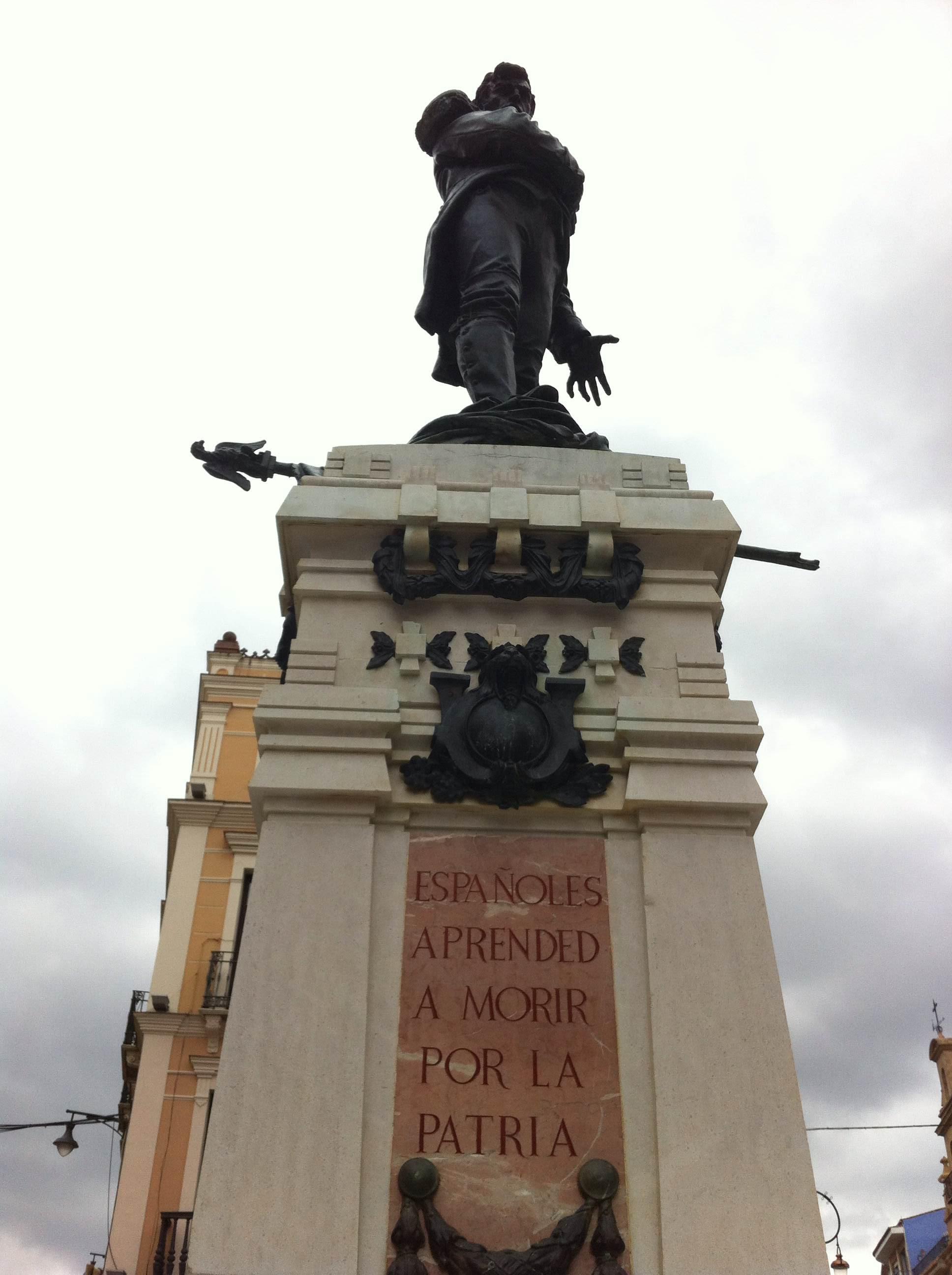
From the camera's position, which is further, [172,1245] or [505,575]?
[172,1245]

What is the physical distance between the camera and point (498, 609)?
20.1 feet

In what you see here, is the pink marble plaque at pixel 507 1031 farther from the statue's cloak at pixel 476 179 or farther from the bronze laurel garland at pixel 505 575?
the statue's cloak at pixel 476 179

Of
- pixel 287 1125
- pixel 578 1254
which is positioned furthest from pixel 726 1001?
pixel 287 1125

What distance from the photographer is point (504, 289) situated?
802 cm

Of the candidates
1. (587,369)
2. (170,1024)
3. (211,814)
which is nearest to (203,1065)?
(170,1024)

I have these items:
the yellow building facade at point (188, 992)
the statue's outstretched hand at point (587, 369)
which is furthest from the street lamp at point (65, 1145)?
the statue's outstretched hand at point (587, 369)

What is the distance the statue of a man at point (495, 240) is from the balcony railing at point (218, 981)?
534 inches

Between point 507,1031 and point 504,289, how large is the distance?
199 inches

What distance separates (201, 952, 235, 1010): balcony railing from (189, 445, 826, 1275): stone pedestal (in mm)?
14712

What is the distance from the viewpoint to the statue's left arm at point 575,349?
29.9 ft

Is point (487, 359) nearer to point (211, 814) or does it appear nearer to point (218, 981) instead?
point (218, 981)

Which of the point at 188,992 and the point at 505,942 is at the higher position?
the point at 188,992

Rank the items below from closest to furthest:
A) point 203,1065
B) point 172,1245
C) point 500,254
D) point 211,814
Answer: point 500,254
point 172,1245
point 203,1065
point 211,814

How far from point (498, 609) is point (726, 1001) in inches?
88.3
